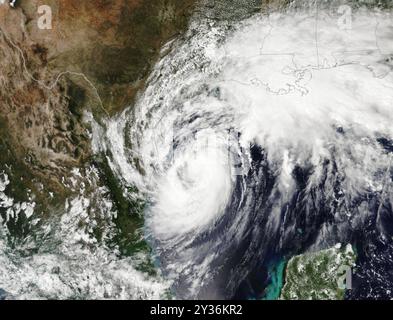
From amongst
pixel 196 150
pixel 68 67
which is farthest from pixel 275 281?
pixel 68 67

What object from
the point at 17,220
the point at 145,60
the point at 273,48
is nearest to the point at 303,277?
the point at 273,48

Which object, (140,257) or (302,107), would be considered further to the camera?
(140,257)

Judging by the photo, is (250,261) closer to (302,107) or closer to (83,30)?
(302,107)

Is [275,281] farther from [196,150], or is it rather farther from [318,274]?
[196,150]

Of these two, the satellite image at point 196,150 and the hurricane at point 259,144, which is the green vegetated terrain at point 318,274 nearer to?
the satellite image at point 196,150

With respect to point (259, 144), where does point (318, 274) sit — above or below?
below

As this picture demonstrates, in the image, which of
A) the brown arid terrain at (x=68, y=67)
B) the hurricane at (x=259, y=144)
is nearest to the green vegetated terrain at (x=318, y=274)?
the hurricane at (x=259, y=144)
